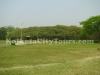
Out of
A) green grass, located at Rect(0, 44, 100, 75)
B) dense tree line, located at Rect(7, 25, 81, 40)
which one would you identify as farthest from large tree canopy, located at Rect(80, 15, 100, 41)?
green grass, located at Rect(0, 44, 100, 75)

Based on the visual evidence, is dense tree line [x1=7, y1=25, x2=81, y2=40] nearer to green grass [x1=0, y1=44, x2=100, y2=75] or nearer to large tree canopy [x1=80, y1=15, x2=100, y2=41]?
large tree canopy [x1=80, y1=15, x2=100, y2=41]

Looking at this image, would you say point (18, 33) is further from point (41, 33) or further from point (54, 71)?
point (54, 71)

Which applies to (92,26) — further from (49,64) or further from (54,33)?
(49,64)

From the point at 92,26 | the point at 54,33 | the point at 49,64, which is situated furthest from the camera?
the point at 54,33

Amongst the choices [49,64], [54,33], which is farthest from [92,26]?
[49,64]

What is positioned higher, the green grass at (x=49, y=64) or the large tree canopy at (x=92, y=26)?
the large tree canopy at (x=92, y=26)

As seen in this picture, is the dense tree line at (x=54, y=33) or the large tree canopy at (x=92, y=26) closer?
the large tree canopy at (x=92, y=26)

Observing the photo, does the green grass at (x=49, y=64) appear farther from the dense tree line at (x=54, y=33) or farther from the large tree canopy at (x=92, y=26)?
the dense tree line at (x=54, y=33)

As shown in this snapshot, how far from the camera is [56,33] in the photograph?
59.4m

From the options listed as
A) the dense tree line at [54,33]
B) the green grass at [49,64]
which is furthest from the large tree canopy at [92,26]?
the green grass at [49,64]

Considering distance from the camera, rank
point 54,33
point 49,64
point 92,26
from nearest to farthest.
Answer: point 49,64
point 92,26
point 54,33

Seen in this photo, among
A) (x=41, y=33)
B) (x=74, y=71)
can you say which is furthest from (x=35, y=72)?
(x=41, y=33)

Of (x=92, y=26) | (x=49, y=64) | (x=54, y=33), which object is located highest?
(x=92, y=26)

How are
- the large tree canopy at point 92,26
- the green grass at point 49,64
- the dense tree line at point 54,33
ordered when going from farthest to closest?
the dense tree line at point 54,33 → the large tree canopy at point 92,26 → the green grass at point 49,64
